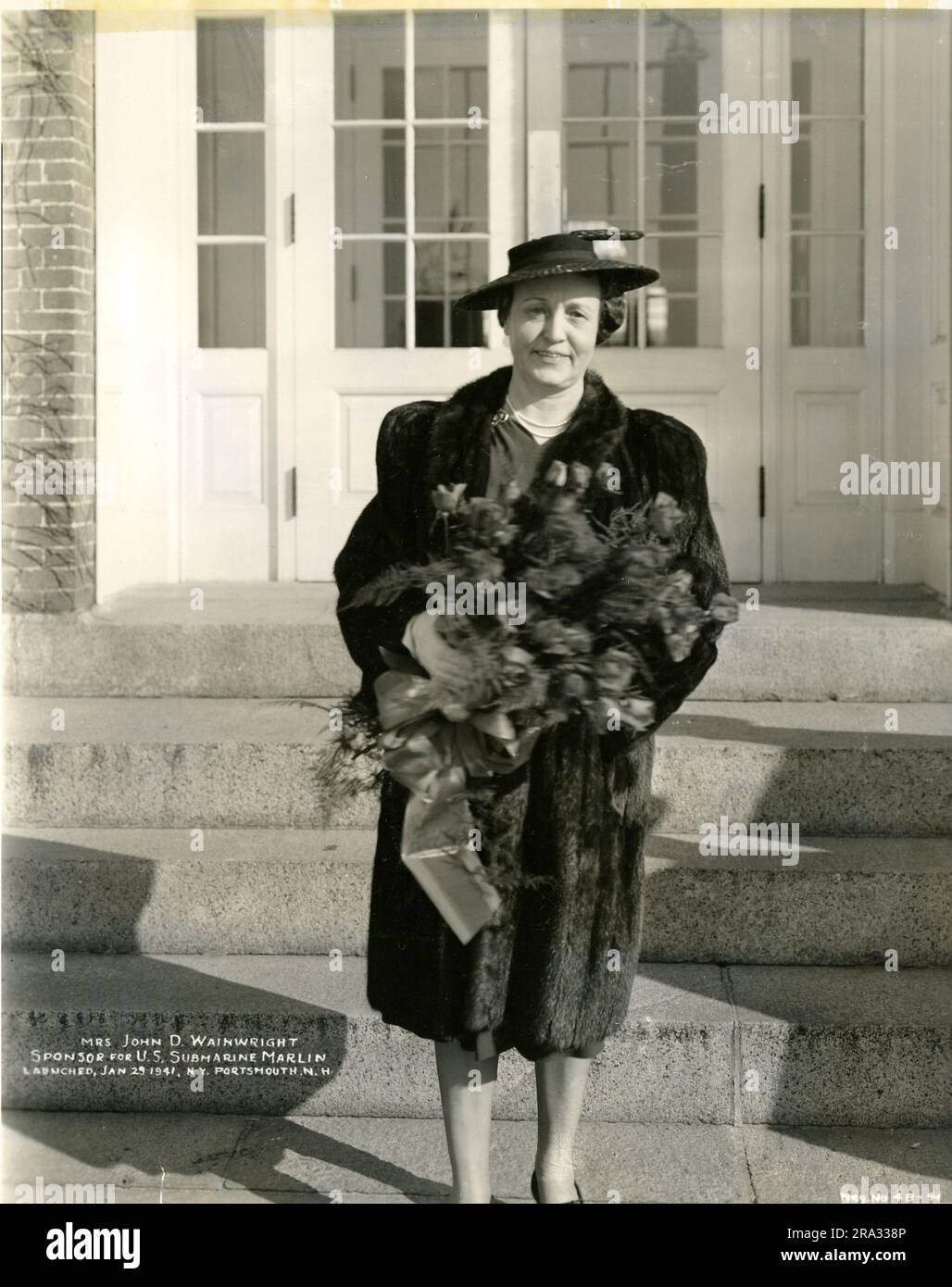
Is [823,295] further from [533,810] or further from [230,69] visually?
[533,810]

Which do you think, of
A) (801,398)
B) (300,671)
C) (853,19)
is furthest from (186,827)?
(853,19)

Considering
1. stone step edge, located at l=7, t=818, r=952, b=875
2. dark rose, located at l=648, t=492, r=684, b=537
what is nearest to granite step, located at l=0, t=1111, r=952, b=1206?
stone step edge, located at l=7, t=818, r=952, b=875

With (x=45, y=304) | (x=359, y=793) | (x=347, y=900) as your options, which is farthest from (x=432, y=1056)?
(x=45, y=304)

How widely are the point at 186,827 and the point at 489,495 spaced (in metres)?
1.91

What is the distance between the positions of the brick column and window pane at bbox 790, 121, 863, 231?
95.9 inches

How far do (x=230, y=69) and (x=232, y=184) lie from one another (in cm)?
39

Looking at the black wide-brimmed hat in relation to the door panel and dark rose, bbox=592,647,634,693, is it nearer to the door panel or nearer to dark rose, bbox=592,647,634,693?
dark rose, bbox=592,647,634,693

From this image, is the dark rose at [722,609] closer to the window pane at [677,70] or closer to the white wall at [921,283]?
the white wall at [921,283]

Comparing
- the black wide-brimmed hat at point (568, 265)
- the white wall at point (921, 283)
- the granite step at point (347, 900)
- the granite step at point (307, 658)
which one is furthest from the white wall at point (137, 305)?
the black wide-brimmed hat at point (568, 265)

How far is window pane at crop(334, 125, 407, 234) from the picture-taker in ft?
19.4

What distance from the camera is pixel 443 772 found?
2896 mm

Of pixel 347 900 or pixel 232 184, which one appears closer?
pixel 347 900

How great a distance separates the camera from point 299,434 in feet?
19.8
